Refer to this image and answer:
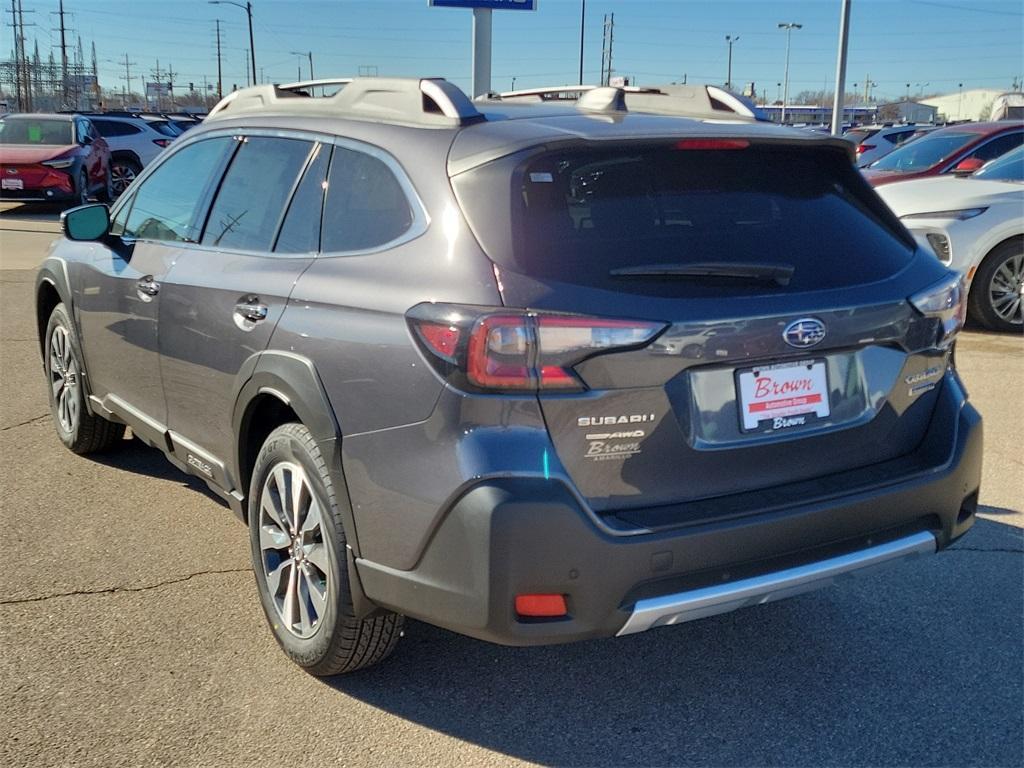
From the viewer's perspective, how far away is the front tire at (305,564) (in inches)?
120

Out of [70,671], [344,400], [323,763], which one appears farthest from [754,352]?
[70,671]

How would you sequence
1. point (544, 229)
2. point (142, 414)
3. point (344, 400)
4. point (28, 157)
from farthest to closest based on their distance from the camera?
point (28, 157) < point (142, 414) < point (344, 400) < point (544, 229)

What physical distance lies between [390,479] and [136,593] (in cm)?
166

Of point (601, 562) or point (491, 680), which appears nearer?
point (601, 562)

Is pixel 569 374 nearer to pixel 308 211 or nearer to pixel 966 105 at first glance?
pixel 308 211

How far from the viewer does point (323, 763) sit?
9.45ft

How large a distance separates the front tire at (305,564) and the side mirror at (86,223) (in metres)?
1.80

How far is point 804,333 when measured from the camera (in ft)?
9.16

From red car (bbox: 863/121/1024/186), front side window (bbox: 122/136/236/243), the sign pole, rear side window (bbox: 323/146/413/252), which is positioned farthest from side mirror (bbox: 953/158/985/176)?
rear side window (bbox: 323/146/413/252)

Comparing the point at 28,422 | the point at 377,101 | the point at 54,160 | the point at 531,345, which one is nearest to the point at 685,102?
the point at 377,101

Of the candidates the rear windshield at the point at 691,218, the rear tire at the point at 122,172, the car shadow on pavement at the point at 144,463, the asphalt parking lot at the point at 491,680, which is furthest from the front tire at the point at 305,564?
the rear tire at the point at 122,172

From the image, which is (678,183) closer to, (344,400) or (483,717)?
(344,400)

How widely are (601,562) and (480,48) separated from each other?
450 inches

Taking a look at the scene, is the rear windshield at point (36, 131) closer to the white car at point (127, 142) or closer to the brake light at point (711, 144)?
the white car at point (127, 142)
